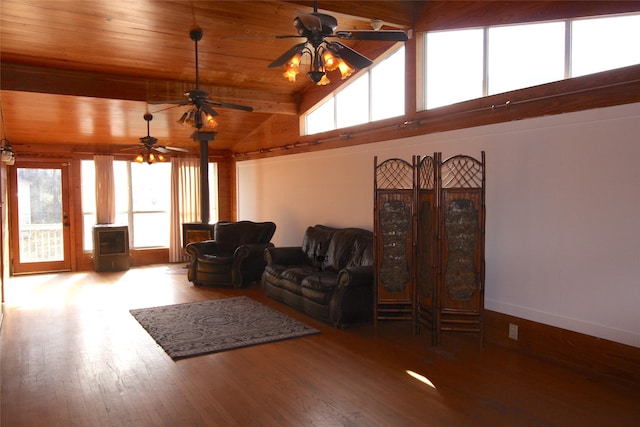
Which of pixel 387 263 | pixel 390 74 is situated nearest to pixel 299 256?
pixel 387 263

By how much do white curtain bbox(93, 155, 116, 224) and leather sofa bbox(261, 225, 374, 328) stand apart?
411 centimetres

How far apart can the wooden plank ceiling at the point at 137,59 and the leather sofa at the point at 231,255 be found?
1.83 metres

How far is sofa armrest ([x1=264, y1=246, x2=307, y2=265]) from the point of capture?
656cm

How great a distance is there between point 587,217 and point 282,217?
5.42 meters

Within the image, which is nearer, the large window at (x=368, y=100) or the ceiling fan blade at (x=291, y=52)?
the ceiling fan blade at (x=291, y=52)

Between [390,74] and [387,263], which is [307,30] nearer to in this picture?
[387,263]

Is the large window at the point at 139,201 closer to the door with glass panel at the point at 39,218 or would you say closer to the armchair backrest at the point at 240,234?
the door with glass panel at the point at 39,218

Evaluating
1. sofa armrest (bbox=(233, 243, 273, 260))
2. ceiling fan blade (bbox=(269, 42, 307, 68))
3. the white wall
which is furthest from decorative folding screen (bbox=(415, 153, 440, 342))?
sofa armrest (bbox=(233, 243, 273, 260))

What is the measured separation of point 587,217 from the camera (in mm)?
3703

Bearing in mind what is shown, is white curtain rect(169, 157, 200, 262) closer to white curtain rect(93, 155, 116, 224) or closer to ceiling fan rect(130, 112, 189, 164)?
white curtain rect(93, 155, 116, 224)

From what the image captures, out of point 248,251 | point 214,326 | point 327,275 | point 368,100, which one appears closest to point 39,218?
point 248,251

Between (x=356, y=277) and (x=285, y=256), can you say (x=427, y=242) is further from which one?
(x=285, y=256)

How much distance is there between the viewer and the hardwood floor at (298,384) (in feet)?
9.89

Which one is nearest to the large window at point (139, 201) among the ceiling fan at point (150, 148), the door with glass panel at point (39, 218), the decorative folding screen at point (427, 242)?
the door with glass panel at point (39, 218)
